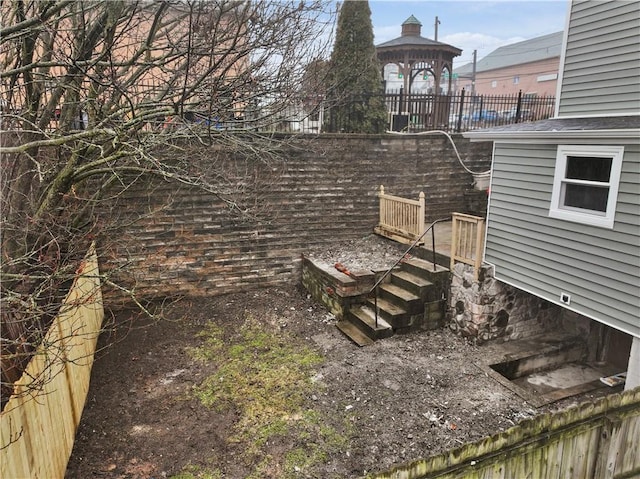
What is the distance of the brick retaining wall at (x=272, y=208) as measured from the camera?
7.66 m

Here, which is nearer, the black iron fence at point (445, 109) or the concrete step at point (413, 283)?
the concrete step at point (413, 283)

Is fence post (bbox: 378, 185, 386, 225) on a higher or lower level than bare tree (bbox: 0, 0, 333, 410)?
lower

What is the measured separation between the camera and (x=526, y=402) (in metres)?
5.15

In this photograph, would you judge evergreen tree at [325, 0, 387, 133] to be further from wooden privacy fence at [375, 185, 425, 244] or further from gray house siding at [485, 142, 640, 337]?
gray house siding at [485, 142, 640, 337]

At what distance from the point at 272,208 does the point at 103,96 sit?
3.45m

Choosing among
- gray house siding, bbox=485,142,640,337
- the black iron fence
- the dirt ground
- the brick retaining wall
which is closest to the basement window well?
the dirt ground

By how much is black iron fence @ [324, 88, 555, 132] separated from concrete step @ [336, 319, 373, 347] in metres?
4.98

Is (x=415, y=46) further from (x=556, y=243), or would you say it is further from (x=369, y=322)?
(x=369, y=322)

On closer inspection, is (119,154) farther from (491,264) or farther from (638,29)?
(638,29)

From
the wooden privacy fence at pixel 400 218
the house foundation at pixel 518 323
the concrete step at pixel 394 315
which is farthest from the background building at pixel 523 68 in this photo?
the concrete step at pixel 394 315

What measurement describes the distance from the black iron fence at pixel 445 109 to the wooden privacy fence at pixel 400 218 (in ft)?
8.23

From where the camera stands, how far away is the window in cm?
500

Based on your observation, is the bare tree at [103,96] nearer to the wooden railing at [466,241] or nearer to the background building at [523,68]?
the wooden railing at [466,241]

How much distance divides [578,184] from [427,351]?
312cm
